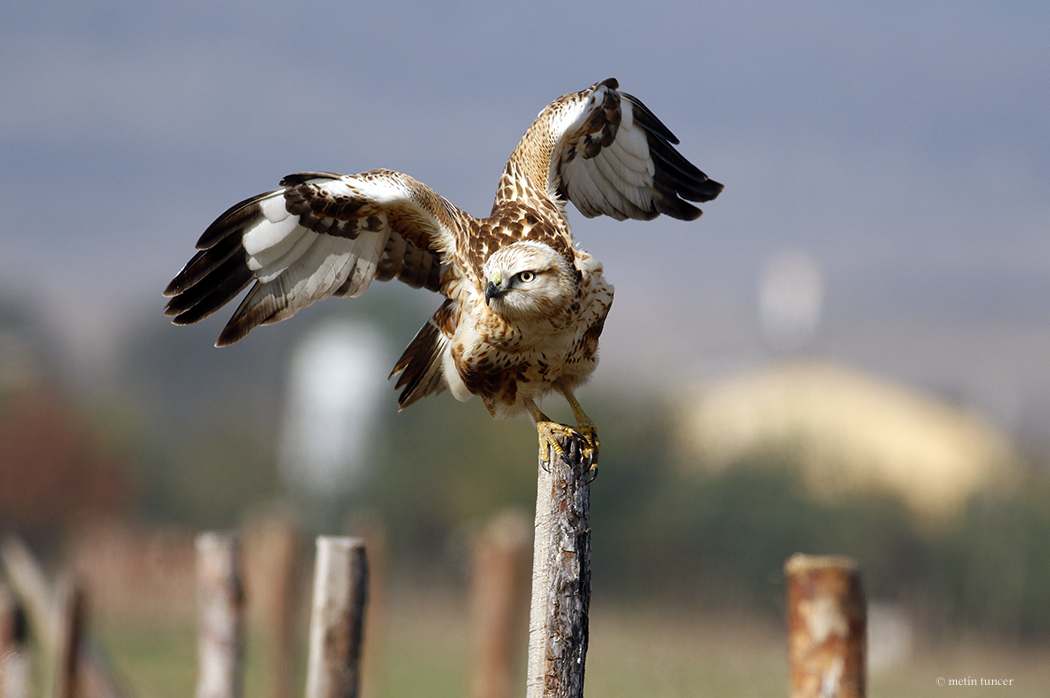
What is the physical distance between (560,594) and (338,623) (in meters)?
1.43

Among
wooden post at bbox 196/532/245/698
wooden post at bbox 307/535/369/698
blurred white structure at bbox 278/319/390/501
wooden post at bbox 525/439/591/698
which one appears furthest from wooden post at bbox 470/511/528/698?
blurred white structure at bbox 278/319/390/501

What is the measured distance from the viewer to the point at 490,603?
7.02 meters

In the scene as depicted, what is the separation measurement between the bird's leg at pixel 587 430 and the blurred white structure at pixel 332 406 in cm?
2475

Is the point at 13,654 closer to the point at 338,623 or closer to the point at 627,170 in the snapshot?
the point at 338,623

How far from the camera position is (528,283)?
447 centimetres

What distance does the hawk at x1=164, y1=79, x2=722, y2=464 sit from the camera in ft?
15.2

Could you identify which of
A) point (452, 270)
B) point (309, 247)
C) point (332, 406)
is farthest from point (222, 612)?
point (332, 406)

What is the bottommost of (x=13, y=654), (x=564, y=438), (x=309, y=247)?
(x=13, y=654)

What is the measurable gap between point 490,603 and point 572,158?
2.84 metres

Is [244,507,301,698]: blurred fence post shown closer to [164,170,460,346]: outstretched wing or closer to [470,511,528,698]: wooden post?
[470,511,528,698]: wooden post

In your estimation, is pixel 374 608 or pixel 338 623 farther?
pixel 374 608

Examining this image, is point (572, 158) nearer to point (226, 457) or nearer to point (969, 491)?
point (969, 491)

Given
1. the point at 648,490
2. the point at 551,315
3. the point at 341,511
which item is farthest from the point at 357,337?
the point at 551,315

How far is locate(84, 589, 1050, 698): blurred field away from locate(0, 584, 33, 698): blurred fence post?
3.26 m
